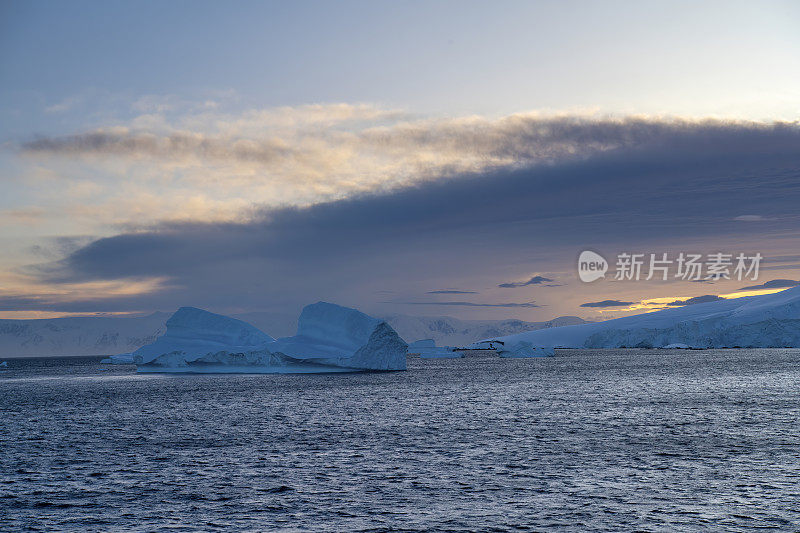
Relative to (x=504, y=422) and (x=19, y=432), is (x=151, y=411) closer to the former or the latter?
(x=19, y=432)

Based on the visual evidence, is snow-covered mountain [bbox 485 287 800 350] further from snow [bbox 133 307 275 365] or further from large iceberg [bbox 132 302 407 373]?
snow [bbox 133 307 275 365]

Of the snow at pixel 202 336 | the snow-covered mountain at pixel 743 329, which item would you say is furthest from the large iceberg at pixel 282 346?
the snow-covered mountain at pixel 743 329

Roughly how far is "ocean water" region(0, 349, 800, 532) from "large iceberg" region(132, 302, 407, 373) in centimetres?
2923

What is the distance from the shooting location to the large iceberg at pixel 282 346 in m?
77.6

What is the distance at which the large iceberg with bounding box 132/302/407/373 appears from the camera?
77625mm

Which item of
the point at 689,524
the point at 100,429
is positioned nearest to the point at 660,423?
the point at 689,524

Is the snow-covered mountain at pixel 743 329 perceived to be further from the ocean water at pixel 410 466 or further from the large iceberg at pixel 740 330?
the ocean water at pixel 410 466

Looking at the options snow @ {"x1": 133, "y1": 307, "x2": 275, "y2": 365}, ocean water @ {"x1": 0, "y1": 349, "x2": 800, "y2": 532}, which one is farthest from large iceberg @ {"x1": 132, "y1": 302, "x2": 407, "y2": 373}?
ocean water @ {"x1": 0, "y1": 349, "x2": 800, "y2": 532}

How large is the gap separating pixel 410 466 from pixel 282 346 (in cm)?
5614

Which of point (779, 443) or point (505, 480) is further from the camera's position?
point (779, 443)

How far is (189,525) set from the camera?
55.2 feet

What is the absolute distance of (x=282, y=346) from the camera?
3086 inches

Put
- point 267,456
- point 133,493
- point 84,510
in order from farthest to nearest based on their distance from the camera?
point 267,456, point 133,493, point 84,510

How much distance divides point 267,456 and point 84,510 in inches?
349
